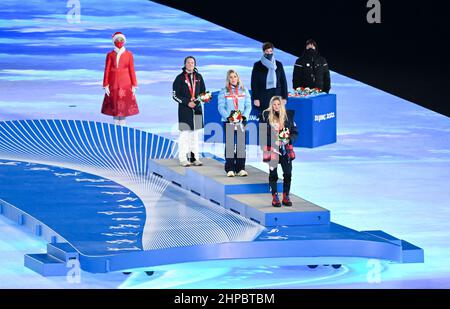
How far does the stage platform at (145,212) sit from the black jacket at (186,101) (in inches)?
19.0

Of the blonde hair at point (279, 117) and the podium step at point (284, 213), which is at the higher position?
the blonde hair at point (279, 117)

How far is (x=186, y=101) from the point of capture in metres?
17.3

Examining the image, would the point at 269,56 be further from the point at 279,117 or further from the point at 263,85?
the point at 279,117

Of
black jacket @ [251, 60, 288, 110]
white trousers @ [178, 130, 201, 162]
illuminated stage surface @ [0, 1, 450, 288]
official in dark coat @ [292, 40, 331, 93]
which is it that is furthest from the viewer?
official in dark coat @ [292, 40, 331, 93]

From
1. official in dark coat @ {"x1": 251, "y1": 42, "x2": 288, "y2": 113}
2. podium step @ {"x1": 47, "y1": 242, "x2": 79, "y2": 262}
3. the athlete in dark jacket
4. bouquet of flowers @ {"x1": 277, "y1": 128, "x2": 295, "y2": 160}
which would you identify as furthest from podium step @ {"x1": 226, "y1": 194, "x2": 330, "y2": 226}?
official in dark coat @ {"x1": 251, "y1": 42, "x2": 288, "y2": 113}

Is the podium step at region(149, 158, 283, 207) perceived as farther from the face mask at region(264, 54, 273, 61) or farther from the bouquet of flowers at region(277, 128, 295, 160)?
the face mask at region(264, 54, 273, 61)

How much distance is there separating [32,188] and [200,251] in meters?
3.44

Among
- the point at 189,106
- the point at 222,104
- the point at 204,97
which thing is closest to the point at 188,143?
the point at 189,106

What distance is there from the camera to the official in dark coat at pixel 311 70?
70.2 feet

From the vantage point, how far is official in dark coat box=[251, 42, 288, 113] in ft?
63.6

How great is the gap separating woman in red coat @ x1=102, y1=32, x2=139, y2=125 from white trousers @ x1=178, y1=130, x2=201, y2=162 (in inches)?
142

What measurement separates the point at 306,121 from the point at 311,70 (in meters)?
0.88

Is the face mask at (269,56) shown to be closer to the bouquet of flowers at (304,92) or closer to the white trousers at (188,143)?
the bouquet of flowers at (304,92)

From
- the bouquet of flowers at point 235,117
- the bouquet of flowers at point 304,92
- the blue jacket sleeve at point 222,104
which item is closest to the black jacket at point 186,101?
the blue jacket sleeve at point 222,104
